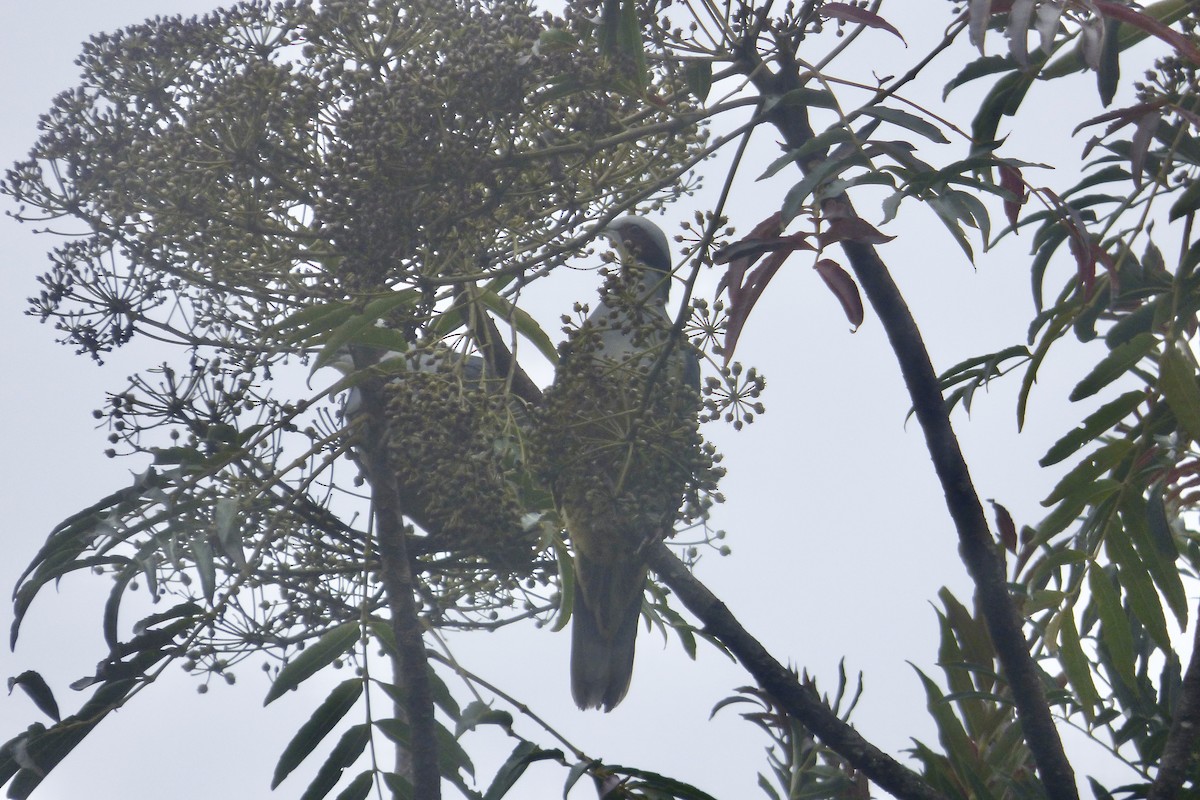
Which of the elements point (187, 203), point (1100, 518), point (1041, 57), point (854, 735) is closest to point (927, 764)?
point (854, 735)

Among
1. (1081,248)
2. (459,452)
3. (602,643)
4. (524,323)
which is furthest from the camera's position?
(602,643)

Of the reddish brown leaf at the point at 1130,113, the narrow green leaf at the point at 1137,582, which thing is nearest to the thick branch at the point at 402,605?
the narrow green leaf at the point at 1137,582

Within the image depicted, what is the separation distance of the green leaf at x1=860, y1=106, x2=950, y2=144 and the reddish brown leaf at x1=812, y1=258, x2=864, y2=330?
0.12 m

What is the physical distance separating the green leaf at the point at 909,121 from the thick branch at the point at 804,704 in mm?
497

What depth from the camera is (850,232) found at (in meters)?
0.77

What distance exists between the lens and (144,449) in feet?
3.62

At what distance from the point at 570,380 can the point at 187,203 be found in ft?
1.44

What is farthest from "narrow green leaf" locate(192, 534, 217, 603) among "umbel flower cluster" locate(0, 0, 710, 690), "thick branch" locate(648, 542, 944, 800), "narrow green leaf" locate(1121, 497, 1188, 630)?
"narrow green leaf" locate(1121, 497, 1188, 630)

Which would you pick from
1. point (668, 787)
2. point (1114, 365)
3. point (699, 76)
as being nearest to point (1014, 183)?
point (1114, 365)

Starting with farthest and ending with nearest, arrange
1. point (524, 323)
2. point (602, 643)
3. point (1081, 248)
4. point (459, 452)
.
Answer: point (602, 643) < point (524, 323) < point (459, 452) < point (1081, 248)

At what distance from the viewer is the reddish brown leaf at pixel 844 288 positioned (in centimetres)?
77

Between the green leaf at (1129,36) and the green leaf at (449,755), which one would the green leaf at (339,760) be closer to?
the green leaf at (449,755)

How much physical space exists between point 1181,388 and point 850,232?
0.24 m

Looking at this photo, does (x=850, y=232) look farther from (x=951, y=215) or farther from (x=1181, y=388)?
(x=1181, y=388)
